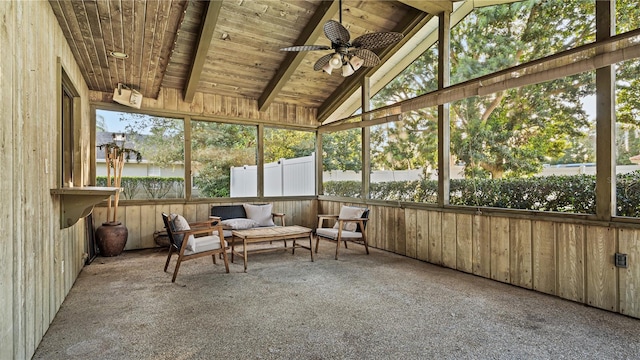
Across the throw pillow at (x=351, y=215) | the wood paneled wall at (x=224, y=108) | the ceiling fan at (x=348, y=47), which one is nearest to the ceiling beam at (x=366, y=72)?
the wood paneled wall at (x=224, y=108)

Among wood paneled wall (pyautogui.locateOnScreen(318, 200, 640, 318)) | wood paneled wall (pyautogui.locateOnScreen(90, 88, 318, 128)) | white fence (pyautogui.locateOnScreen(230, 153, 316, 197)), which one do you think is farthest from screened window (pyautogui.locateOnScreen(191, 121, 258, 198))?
wood paneled wall (pyautogui.locateOnScreen(318, 200, 640, 318))

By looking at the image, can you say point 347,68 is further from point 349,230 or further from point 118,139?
point 118,139

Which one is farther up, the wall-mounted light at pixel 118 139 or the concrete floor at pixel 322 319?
the wall-mounted light at pixel 118 139

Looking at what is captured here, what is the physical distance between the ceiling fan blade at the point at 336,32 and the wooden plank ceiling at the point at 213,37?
3.14 feet

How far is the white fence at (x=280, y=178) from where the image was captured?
610cm

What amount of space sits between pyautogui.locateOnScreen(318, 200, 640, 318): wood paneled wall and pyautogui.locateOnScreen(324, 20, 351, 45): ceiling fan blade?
2530 mm

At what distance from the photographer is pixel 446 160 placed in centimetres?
420

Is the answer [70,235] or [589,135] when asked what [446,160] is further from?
[70,235]

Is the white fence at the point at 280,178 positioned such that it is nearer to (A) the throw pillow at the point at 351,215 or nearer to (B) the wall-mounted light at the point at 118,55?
(A) the throw pillow at the point at 351,215

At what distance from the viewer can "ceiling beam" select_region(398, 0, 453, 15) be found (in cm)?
399

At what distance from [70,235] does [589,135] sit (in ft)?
17.3

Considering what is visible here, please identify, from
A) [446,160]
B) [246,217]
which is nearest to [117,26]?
[246,217]

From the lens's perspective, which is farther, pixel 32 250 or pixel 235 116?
pixel 235 116

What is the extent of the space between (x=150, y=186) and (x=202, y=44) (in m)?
2.61
